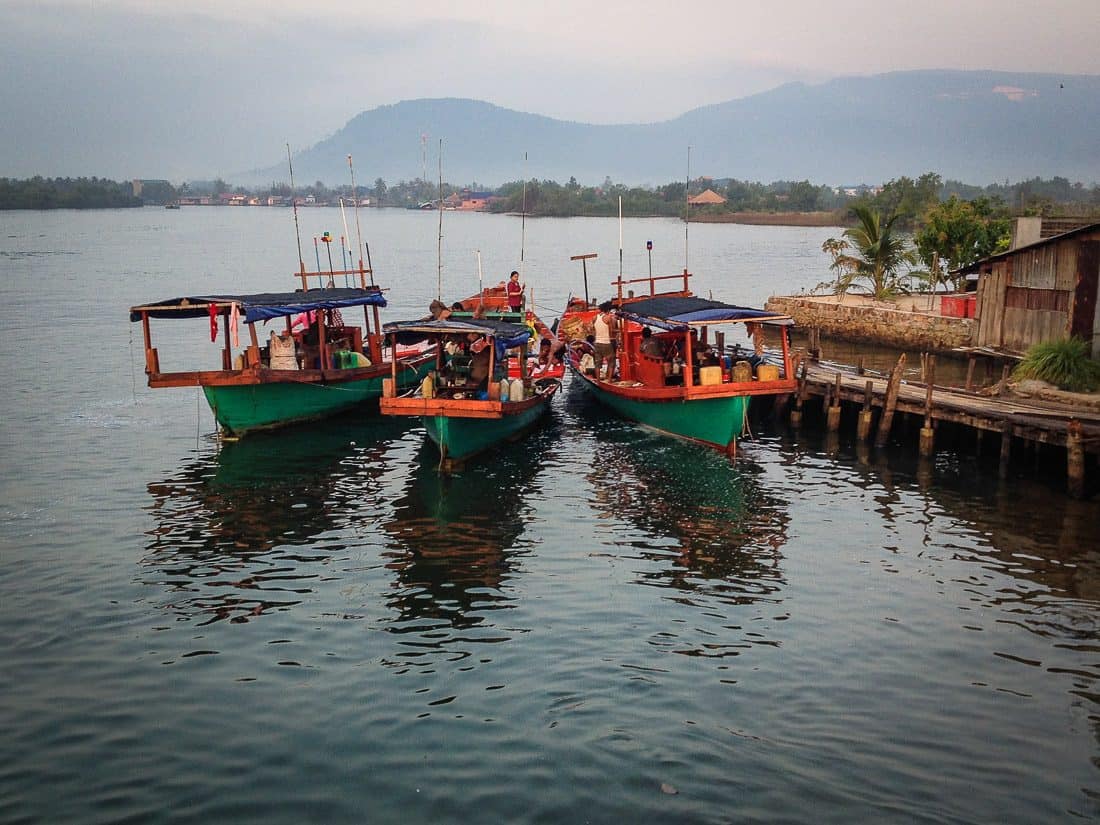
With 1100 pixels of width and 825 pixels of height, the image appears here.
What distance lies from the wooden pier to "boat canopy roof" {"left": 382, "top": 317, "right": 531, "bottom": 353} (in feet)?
26.8

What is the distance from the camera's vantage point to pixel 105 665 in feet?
42.5

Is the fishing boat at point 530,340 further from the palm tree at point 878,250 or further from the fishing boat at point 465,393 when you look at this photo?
the palm tree at point 878,250

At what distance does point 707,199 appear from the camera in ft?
582

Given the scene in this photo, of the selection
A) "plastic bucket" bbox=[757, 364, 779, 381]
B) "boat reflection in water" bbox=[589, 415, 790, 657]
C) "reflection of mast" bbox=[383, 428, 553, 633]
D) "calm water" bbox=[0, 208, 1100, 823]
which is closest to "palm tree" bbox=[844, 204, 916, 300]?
"calm water" bbox=[0, 208, 1100, 823]

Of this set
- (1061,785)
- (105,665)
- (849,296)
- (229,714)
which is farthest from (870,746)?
(849,296)

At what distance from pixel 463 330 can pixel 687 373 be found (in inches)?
201

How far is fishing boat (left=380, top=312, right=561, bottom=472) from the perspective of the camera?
2140 centimetres

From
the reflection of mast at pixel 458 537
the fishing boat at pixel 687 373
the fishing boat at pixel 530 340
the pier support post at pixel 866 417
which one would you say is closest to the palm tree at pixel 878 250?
the fishing boat at pixel 530 340

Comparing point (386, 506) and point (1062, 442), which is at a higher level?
point (1062, 442)

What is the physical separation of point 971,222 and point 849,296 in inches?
307

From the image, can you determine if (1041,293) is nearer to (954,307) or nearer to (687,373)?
(687,373)

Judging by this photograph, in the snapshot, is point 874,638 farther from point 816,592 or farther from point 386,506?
point 386,506

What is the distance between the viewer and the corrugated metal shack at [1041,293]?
2528 centimetres

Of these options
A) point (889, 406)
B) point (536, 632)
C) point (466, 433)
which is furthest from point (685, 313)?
Answer: point (536, 632)
